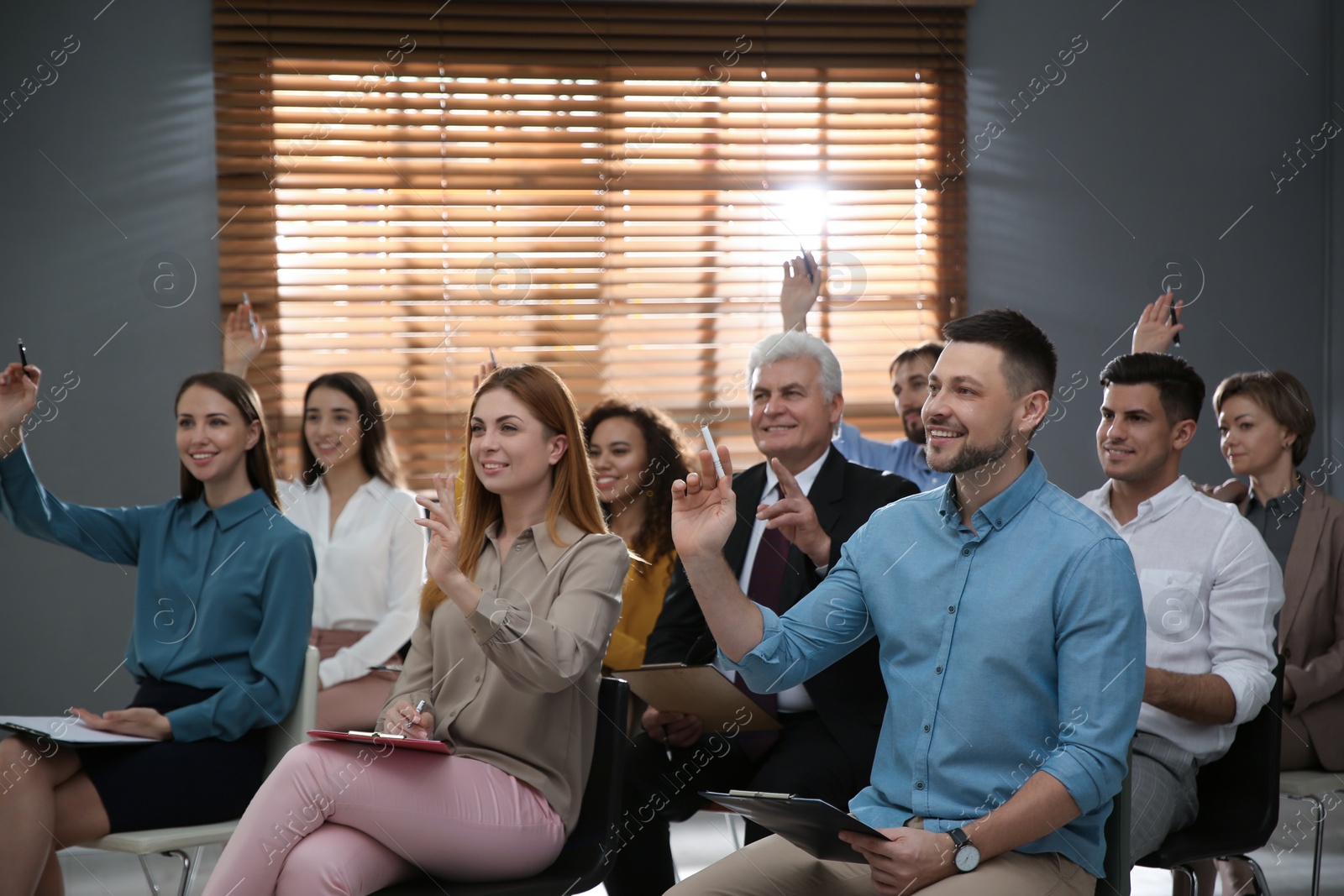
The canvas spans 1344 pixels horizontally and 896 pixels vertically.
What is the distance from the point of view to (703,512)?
1.69 meters

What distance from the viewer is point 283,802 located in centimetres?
176

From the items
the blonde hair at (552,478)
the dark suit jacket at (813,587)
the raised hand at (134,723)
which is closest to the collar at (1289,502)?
the dark suit jacket at (813,587)

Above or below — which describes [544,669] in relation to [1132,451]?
below

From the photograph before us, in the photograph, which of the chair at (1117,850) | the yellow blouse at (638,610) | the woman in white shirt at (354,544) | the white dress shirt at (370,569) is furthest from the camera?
the white dress shirt at (370,569)

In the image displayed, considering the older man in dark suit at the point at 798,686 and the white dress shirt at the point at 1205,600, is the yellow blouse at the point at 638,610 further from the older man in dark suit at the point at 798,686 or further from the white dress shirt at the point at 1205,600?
the white dress shirt at the point at 1205,600

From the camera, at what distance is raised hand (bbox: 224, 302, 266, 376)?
4254 millimetres

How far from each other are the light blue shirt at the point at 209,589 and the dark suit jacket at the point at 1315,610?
2.41 m

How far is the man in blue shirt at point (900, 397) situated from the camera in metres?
3.97

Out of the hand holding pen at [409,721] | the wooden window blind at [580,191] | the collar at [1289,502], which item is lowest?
the hand holding pen at [409,721]

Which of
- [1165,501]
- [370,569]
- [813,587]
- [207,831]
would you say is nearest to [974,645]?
[813,587]

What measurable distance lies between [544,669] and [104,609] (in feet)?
10.2

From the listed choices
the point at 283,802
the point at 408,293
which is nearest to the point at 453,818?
the point at 283,802

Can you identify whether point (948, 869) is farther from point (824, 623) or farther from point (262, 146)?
point (262, 146)

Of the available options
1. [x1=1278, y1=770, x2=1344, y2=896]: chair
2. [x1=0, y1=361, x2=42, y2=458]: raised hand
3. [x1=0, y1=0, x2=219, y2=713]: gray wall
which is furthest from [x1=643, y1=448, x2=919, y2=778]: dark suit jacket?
[x1=0, y1=0, x2=219, y2=713]: gray wall
